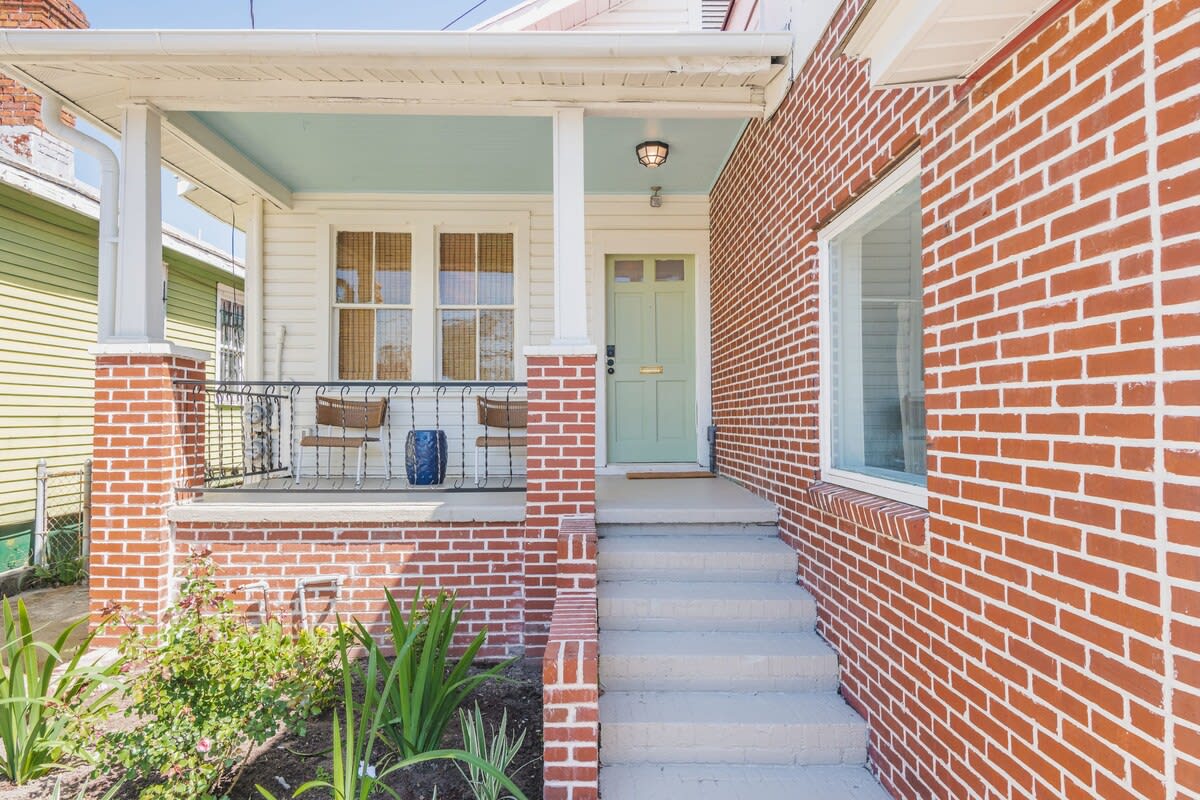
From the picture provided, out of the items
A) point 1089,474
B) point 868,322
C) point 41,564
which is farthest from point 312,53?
point 41,564

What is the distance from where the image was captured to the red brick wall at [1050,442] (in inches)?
51.0

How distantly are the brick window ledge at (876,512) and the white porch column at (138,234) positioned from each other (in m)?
3.81

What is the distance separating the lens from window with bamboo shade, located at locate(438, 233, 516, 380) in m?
5.81

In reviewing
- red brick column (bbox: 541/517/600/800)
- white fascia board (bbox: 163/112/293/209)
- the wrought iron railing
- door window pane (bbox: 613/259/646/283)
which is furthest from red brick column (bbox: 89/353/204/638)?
door window pane (bbox: 613/259/646/283)

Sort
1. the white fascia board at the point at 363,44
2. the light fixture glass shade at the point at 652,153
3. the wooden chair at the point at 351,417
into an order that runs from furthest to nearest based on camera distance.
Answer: the wooden chair at the point at 351,417 < the light fixture glass shade at the point at 652,153 < the white fascia board at the point at 363,44

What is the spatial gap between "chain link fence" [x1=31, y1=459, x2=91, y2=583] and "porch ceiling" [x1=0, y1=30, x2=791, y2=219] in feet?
11.7

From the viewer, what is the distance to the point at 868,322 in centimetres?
291

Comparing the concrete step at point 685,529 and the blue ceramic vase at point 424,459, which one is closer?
the concrete step at point 685,529

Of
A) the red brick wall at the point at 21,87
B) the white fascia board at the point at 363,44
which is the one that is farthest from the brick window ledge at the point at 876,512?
the red brick wall at the point at 21,87

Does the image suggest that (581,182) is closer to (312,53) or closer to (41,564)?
(312,53)

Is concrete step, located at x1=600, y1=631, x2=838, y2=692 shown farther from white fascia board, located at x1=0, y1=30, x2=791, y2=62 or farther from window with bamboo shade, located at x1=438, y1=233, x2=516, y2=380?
window with bamboo shade, located at x1=438, y1=233, x2=516, y2=380

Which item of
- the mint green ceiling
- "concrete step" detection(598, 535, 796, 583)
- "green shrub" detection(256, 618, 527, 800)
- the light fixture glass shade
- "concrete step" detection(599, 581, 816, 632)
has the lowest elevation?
"green shrub" detection(256, 618, 527, 800)

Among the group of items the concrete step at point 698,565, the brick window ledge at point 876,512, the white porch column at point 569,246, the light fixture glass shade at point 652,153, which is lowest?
the concrete step at point 698,565

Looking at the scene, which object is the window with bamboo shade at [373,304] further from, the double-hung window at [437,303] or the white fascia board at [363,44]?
the white fascia board at [363,44]
